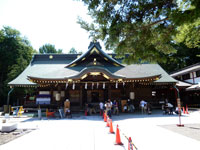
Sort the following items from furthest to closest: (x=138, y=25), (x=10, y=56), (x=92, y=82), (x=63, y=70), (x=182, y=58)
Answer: (x=182, y=58) → (x=10, y=56) → (x=63, y=70) → (x=92, y=82) → (x=138, y=25)

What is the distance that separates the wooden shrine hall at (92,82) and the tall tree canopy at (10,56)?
881cm

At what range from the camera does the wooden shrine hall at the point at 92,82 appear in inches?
592

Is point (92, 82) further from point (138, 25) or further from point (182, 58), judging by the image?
point (182, 58)

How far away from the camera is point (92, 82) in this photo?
16.2 m

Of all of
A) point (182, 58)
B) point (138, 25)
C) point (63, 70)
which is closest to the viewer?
point (138, 25)

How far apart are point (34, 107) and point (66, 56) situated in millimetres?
10261

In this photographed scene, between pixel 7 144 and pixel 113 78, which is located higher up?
pixel 113 78

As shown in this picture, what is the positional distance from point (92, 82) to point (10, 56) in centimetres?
2416

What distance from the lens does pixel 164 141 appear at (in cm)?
602

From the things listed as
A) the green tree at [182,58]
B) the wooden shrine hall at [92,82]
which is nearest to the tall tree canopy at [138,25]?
the wooden shrine hall at [92,82]

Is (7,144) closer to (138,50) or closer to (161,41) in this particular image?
(138,50)

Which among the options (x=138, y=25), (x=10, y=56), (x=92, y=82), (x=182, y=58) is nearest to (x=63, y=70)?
(x=92, y=82)

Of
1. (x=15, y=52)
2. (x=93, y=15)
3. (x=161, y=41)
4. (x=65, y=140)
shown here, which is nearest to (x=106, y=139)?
(x=65, y=140)

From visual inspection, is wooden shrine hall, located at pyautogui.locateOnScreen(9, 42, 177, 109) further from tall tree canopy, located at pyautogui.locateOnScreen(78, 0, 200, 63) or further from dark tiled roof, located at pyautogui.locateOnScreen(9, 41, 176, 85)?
tall tree canopy, located at pyautogui.locateOnScreen(78, 0, 200, 63)
